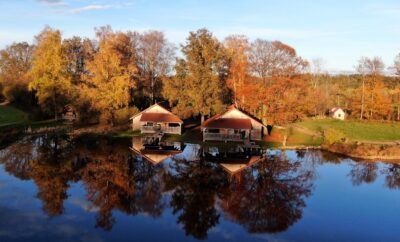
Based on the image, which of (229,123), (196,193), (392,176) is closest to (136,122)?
(229,123)

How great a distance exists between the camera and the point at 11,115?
202 ft

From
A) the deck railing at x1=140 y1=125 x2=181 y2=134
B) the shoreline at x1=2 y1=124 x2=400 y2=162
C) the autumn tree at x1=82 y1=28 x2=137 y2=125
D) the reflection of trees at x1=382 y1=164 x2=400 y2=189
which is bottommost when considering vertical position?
the reflection of trees at x1=382 y1=164 x2=400 y2=189

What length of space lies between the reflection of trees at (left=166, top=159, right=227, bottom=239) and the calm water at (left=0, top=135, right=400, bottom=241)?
7 centimetres

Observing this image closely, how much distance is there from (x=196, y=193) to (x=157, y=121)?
2451 cm

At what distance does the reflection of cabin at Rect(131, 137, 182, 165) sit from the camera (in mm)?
35250

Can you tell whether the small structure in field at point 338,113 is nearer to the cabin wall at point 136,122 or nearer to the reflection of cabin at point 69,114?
the cabin wall at point 136,122

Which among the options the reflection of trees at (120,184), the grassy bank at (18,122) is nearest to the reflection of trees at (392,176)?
the reflection of trees at (120,184)

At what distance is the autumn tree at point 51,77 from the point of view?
181 ft

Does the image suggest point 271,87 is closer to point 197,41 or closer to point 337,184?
point 197,41

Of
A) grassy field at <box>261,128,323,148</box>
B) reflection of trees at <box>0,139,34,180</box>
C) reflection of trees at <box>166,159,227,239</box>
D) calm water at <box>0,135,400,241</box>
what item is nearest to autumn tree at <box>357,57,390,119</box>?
grassy field at <box>261,128,323,148</box>

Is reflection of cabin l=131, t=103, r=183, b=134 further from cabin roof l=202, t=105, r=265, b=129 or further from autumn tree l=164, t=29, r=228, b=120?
cabin roof l=202, t=105, r=265, b=129

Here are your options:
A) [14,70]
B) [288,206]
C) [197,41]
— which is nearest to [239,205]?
[288,206]

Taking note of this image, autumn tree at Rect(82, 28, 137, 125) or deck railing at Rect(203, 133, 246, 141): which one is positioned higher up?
autumn tree at Rect(82, 28, 137, 125)

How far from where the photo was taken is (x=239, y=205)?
23.0 metres
